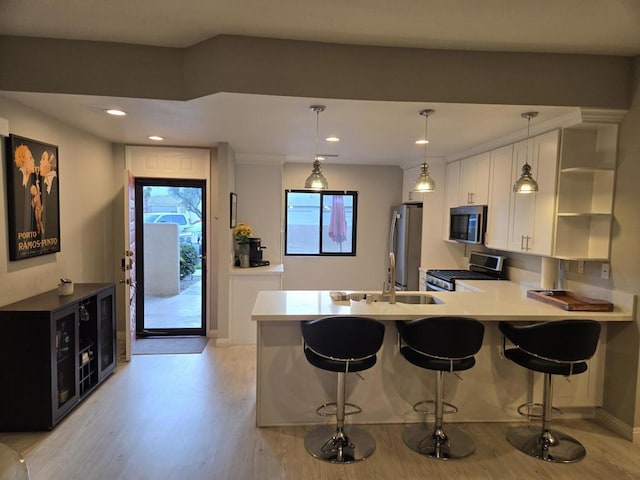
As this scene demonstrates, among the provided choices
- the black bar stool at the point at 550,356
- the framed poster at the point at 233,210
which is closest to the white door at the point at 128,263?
the framed poster at the point at 233,210

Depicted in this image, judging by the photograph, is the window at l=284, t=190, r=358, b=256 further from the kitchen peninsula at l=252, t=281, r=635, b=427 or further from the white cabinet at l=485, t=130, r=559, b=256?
the kitchen peninsula at l=252, t=281, r=635, b=427

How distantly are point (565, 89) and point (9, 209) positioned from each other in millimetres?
3981

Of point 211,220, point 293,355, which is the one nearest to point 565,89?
point 293,355

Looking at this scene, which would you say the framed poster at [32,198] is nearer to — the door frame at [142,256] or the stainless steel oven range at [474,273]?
the door frame at [142,256]

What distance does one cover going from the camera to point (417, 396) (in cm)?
288

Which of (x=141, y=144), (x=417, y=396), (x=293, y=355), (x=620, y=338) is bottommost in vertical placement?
(x=417, y=396)

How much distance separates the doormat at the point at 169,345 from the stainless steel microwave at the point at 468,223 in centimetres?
327

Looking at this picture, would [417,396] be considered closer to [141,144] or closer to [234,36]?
[234,36]

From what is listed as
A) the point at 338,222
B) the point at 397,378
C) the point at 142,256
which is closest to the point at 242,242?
the point at 142,256

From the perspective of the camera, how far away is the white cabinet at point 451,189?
15.3 feet

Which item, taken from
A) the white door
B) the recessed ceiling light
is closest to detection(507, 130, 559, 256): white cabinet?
the recessed ceiling light

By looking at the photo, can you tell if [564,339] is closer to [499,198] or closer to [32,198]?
[499,198]

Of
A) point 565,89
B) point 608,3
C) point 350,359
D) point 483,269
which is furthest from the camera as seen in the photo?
point 483,269

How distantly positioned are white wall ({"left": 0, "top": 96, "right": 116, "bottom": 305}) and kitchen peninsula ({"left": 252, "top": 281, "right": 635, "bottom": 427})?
5.90 ft
